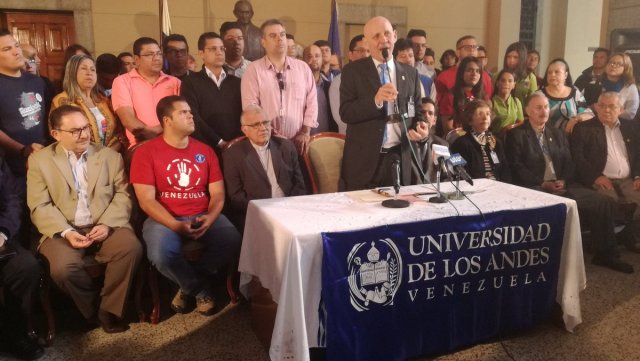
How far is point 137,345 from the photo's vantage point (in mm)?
2551

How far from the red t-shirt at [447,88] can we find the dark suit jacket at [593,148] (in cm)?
84

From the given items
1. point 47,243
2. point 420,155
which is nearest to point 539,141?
point 420,155

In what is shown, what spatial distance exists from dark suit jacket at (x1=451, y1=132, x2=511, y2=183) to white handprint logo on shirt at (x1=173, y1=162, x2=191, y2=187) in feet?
6.11

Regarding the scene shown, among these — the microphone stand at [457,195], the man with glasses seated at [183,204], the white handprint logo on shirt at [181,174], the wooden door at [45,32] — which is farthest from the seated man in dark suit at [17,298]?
the wooden door at [45,32]

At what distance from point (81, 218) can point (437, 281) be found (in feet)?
6.03

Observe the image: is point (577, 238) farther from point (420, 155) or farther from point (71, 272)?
point (71, 272)

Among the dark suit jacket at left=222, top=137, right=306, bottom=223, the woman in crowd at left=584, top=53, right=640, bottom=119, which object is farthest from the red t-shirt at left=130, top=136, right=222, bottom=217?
the woman in crowd at left=584, top=53, right=640, bottom=119

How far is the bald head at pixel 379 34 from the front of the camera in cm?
285

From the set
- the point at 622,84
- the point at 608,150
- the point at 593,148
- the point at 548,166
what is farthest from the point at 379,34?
the point at 622,84

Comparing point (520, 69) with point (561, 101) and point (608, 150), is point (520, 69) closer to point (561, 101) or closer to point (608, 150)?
point (561, 101)

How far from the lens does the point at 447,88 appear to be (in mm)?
4797

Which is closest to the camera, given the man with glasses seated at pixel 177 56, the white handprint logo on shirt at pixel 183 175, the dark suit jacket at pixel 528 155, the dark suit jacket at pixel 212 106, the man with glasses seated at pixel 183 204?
the man with glasses seated at pixel 183 204

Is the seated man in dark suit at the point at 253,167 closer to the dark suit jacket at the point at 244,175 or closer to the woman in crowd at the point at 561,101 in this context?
the dark suit jacket at the point at 244,175

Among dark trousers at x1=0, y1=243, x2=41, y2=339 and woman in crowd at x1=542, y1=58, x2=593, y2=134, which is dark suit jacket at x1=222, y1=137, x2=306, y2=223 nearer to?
dark trousers at x1=0, y1=243, x2=41, y2=339
